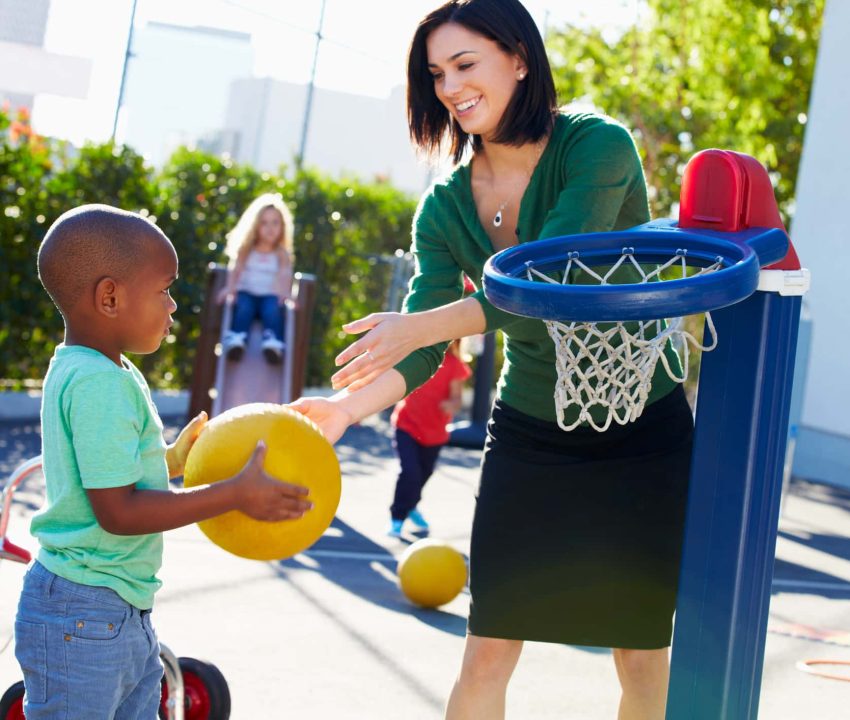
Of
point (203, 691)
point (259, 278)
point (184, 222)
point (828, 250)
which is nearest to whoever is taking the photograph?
point (203, 691)

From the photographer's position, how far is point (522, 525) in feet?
9.68

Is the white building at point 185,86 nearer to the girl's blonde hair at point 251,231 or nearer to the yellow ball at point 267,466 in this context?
the girl's blonde hair at point 251,231

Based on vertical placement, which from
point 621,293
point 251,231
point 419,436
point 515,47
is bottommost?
point 419,436

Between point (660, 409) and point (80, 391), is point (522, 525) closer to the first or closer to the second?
point (660, 409)

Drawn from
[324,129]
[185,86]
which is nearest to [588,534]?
[185,86]

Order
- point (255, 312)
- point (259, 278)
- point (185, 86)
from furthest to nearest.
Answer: point (185, 86) → point (255, 312) → point (259, 278)

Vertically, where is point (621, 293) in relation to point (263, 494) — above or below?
above

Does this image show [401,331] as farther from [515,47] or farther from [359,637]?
[359,637]

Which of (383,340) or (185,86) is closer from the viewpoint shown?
(383,340)

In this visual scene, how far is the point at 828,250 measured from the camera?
11.5 m

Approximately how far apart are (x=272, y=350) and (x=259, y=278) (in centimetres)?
72

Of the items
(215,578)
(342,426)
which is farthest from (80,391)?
(215,578)

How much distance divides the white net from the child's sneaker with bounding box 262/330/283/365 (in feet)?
22.2

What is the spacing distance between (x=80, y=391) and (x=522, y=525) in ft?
3.84
